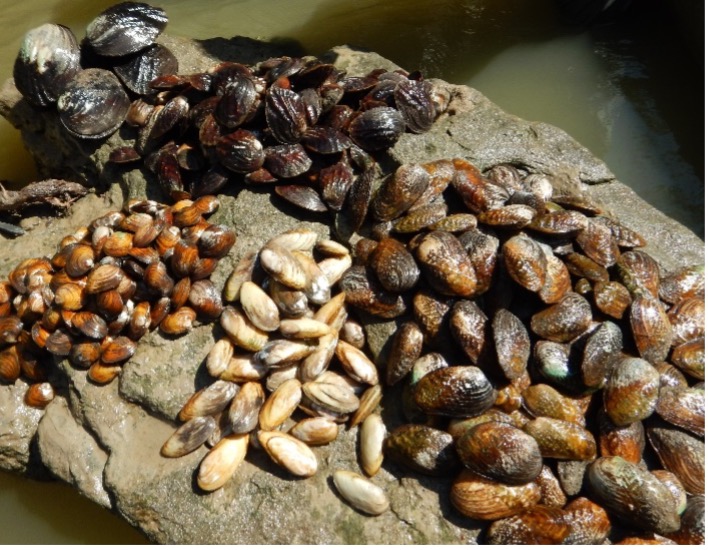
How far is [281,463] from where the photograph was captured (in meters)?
2.73

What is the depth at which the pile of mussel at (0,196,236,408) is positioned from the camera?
318 cm

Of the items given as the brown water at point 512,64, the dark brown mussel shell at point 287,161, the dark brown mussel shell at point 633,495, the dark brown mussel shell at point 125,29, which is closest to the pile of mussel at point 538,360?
the dark brown mussel shell at point 633,495

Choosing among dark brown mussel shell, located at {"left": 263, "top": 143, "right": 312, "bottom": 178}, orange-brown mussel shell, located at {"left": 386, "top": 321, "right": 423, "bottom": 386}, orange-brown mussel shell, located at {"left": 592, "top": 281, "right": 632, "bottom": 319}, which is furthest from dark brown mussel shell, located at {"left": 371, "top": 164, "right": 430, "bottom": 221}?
orange-brown mussel shell, located at {"left": 592, "top": 281, "right": 632, "bottom": 319}

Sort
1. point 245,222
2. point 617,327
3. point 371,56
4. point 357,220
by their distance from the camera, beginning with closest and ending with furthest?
point 617,327
point 357,220
point 245,222
point 371,56

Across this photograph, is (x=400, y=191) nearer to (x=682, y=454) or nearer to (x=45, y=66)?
(x=682, y=454)

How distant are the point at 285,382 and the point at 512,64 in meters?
3.93

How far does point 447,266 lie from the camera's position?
2789 millimetres

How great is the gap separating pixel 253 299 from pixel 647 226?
7.24 ft

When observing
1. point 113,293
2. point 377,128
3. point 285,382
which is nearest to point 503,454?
point 285,382

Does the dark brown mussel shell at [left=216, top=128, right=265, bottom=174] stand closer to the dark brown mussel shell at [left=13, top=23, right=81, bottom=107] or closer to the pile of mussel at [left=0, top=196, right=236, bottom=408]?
the pile of mussel at [left=0, top=196, right=236, bottom=408]

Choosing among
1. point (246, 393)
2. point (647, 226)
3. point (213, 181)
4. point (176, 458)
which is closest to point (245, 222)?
point (213, 181)

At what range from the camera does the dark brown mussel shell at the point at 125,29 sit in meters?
4.23

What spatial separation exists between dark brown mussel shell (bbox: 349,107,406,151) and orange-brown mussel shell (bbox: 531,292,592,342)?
4.56ft

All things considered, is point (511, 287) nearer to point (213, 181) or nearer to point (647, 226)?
point (647, 226)
